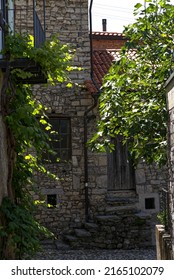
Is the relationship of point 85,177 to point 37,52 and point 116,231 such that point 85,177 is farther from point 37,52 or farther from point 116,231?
point 37,52

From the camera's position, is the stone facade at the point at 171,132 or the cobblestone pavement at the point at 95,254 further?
the cobblestone pavement at the point at 95,254

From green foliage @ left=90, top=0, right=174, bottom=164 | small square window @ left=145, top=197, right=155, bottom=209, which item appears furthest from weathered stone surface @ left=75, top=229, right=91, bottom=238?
green foliage @ left=90, top=0, right=174, bottom=164

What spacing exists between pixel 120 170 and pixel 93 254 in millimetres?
2435

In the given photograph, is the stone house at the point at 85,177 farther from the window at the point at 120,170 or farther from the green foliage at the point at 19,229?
the green foliage at the point at 19,229

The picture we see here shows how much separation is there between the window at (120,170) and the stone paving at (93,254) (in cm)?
164

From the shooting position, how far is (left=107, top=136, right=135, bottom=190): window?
1312 centimetres

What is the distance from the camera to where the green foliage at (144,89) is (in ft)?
25.4

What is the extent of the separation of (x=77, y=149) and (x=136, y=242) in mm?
2474

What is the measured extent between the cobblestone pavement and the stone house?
437 mm

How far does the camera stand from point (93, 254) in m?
11.5

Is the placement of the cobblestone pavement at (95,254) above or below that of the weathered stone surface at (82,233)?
below

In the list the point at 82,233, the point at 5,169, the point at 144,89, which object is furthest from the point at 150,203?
the point at 5,169

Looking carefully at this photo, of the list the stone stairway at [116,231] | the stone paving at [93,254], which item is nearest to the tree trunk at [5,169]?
the stone paving at [93,254]

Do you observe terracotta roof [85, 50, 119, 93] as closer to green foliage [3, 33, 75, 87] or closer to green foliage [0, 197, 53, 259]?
green foliage [3, 33, 75, 87]
